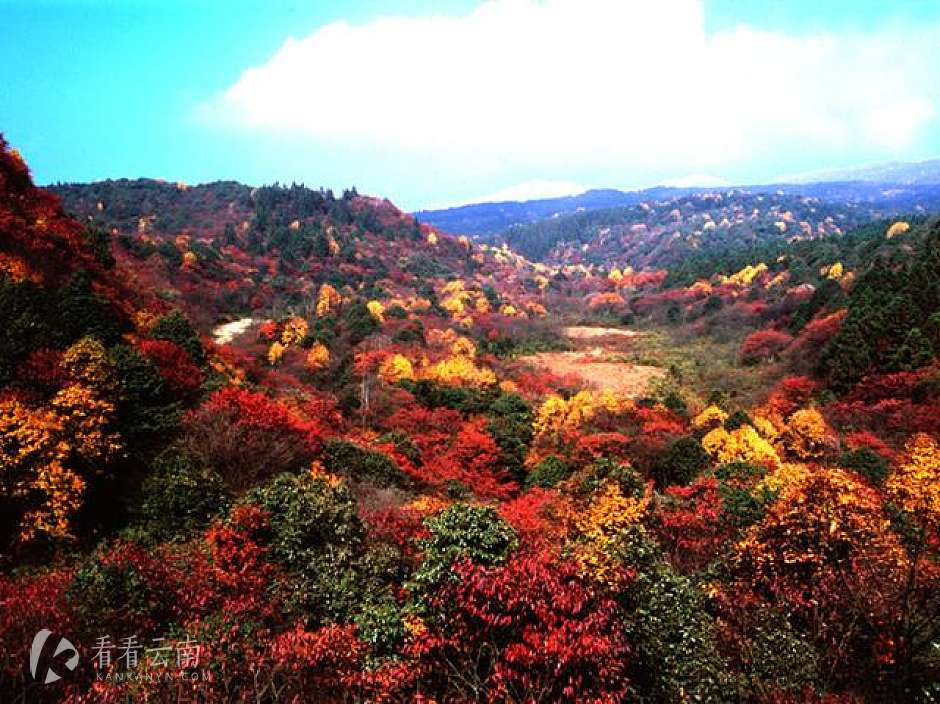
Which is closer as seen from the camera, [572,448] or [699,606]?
[699,606]

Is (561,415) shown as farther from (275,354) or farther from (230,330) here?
(230,330)

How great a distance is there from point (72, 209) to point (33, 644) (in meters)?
135

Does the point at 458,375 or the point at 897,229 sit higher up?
the point at 897,229

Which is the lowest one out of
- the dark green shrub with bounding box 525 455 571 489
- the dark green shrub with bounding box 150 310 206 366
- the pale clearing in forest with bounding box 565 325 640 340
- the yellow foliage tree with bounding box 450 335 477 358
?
the pale clearing in forest with bounding box 565 325 640 340

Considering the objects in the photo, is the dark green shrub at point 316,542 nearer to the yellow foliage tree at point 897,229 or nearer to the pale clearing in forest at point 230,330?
the pale clearing in forest at point 230,330

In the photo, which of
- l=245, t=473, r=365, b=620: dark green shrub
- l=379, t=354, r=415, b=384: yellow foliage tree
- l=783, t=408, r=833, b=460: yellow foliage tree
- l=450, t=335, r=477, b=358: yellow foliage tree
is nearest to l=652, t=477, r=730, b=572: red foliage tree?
l=245, t=473, r=365, b=620: dark green shrub

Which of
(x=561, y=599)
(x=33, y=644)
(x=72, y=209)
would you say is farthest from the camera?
(x=72, y=209)

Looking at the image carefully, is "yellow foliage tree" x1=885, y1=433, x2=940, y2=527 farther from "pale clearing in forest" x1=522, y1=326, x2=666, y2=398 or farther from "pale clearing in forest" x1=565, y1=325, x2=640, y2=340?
"pale clearing in forest" x1=565, y1=325, x2=640, y2=340

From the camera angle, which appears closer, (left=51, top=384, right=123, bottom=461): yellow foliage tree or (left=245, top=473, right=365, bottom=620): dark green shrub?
(left=245, top=473, right=365, bottom=620): dark green shrub

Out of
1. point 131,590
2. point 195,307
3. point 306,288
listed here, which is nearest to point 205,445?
point 131,590

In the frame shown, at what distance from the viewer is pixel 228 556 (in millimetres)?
13062

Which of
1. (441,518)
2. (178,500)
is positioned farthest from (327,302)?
(441,518)

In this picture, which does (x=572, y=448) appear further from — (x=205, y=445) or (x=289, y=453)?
(x=205, y=445)

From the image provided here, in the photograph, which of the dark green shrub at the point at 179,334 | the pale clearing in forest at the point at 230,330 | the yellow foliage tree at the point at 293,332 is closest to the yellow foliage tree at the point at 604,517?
the dark green shrub at the point at 179,334
